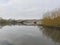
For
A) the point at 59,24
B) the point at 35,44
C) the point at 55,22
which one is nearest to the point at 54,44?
the point at 35,44

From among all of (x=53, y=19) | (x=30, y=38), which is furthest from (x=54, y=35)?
(x=53, y=19)

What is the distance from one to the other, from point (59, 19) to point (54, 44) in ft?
66.4

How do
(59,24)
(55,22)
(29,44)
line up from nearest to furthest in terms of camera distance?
(29,44) < (59,24) < (55,22)

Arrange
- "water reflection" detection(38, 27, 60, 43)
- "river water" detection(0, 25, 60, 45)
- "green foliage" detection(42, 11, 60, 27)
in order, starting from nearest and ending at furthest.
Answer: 1. "river water" detection(0, 25, 60, 45)
2. "water reflection" detection(38, 27, 60, 43)
3. "green foliage" detection(42, 11, 60, 27)

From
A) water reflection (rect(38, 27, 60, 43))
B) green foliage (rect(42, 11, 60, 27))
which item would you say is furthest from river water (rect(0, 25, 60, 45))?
green foliage (rect(42, 11, 60, 27))

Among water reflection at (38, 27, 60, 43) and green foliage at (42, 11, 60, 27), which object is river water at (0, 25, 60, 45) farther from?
green foliage at (42, 11, 60, 27)

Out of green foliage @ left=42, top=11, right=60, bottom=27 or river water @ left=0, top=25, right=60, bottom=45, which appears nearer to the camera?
river water @ left=0, top=25, right=60, bottom=45

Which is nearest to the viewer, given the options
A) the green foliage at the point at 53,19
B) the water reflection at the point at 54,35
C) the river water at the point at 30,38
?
the river water at the point at 30,38

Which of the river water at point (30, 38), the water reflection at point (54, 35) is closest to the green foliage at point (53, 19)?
the water reflection at point (54, 35)

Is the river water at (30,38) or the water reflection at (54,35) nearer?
the river water at (30,38)

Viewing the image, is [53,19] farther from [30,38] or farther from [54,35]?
[30,38]

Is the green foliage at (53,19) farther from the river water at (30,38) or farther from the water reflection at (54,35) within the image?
the river water at (30,38)

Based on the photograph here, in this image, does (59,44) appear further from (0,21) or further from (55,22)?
(0,21)

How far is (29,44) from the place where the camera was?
13133 millimetres
